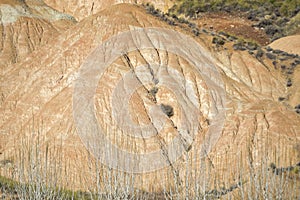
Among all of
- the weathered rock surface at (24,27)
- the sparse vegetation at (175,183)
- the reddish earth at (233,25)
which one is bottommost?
the weathered rock surface at (24,27)

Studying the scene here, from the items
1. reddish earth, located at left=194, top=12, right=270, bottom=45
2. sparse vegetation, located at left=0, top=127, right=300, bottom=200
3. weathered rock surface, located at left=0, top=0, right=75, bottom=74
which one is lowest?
weathered rock surface, located at left=0, top=0, right=75, bottom=74

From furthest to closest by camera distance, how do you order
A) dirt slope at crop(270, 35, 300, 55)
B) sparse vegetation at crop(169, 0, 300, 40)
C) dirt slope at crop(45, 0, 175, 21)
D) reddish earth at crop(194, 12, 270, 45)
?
dirt slope at crop(45, 0, 175, 21) < sparse vegetation at crop(169, 0, 300, 40) < reddish earth at crop(194, 12, 270, 45) < dirt slope at crop(270, 35, 300, 55)

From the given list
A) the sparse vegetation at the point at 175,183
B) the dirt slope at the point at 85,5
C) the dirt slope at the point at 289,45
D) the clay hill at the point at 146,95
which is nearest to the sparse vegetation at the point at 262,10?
the dirt slope at the point at 85,5

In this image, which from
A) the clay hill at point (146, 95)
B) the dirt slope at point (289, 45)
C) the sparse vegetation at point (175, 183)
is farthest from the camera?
the dirt slope at point (289, 45)

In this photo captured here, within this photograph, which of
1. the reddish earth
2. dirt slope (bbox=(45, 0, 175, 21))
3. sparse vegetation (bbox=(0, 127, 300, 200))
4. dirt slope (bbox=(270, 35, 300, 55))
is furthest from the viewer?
dirt slope (bbox=(45, 0, 175, 21))

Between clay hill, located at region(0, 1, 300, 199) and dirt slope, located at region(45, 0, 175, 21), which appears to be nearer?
clay hill, located at region(0, 1, 300, 199)

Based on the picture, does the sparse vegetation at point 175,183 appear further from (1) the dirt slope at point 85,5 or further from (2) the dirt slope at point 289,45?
(1) the dirt slope at point 85,5

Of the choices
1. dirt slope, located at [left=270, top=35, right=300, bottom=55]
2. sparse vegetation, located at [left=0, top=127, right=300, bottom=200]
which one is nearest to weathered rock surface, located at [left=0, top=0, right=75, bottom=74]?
dirt slope, located at [left=270, top=35, right=300, bottom=55]

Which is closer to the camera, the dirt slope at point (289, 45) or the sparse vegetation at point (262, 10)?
the dirt slope at point (289, 45)

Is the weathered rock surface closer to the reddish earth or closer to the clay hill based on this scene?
the clay hill
